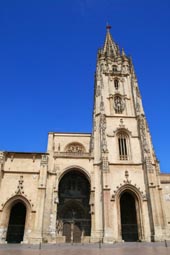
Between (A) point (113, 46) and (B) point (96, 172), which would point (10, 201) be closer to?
(B) point (96, 172)

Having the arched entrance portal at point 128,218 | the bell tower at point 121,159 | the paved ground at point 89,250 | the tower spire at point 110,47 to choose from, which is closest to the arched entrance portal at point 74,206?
the bell tower at point 121,159

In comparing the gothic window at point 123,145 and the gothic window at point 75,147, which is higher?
the gothic window at point 75,147

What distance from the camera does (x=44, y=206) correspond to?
69.8ft

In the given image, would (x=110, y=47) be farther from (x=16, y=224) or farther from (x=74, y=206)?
(x=16, y=224)

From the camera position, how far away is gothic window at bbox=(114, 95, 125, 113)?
29391 millimetres

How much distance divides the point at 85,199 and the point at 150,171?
26.8 feet

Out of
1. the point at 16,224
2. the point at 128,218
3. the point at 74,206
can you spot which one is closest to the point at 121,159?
the point at 128,218

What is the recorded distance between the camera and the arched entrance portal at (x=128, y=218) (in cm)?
2208

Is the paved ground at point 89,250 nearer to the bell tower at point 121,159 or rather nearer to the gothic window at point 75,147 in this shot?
the bell tower at point 121,159

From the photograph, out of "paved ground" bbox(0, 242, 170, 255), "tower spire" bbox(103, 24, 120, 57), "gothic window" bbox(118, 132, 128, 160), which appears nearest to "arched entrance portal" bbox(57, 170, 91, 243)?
"gothic window" bbox(118, 132, 128, 160)

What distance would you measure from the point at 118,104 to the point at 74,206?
14.8 meters

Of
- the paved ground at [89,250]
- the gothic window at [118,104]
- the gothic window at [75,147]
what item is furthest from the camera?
the gothic window at [75,147]

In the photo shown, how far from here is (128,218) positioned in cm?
2338

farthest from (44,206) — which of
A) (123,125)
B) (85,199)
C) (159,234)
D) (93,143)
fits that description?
(123,125)
